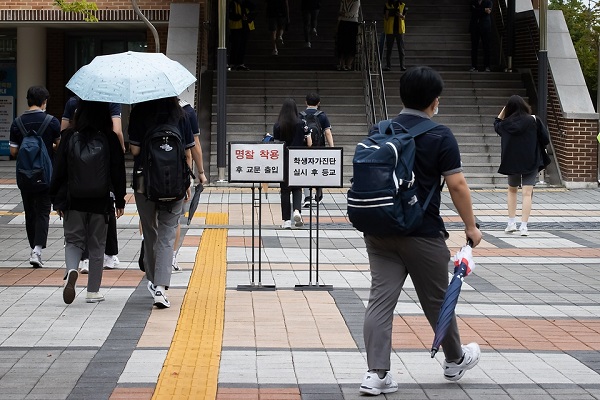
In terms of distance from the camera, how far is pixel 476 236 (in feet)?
21.1

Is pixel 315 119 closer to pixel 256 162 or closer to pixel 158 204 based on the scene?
pixel 256 162

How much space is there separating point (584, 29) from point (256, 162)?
104 feet

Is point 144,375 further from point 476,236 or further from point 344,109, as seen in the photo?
point 344,109

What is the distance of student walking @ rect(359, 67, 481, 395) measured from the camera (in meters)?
6.34

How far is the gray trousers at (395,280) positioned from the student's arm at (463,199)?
6.6 inches

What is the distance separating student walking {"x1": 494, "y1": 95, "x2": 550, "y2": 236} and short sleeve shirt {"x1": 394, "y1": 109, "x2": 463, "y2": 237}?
8.23m

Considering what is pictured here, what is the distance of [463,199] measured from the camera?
6.39 meters

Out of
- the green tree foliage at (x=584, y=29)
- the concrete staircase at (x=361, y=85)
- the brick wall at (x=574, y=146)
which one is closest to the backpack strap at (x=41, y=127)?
the concrete staircase at (x=361, y=85)

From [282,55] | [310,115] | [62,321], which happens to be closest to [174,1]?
[282,55]

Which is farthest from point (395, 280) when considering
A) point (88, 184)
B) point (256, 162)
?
point (256, 162)

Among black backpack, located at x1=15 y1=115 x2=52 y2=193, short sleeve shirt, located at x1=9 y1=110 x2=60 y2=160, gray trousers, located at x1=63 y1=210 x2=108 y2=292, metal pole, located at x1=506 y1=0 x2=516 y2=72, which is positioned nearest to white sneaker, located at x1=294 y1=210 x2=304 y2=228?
short sleeve shirt, located at x1=9 y1=110 x2=60 y2=160

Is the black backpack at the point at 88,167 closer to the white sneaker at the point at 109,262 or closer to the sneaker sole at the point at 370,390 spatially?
the white sneaker at the point at 109,262

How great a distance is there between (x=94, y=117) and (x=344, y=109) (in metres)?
14.6

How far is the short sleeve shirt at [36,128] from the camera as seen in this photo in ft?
37.1
